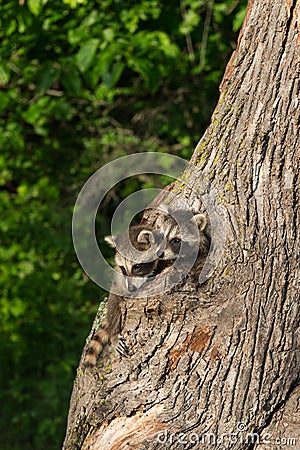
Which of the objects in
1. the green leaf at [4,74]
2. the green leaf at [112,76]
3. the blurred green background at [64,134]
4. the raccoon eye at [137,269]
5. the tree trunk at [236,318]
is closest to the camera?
the tree trunk at [236,318]

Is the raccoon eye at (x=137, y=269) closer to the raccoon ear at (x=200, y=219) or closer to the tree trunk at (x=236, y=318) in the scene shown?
the tree trunk at (x=236, y=318)

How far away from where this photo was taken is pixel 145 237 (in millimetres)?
3193

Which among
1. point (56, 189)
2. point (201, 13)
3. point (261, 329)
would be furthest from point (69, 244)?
point (261, 329)

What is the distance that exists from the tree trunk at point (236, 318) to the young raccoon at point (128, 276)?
0.21 feet

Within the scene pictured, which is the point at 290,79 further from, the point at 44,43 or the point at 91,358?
the point at 44,43

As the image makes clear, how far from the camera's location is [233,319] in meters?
2.78

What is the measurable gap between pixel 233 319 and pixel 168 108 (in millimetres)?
3704

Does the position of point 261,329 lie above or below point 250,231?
below

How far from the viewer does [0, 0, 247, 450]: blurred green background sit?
17.5 ft

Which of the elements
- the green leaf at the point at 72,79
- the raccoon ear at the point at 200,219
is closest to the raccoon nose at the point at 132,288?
the raccoon ear at the point at 200,219

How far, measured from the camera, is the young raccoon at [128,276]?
2.95 metres

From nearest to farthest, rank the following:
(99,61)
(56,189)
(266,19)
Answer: (266,19) < (99,61) < (56,189)

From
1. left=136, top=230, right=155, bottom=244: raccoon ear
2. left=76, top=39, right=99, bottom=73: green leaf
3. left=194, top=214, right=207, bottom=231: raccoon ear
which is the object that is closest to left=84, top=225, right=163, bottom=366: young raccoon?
left=136, top=230, right=155, bottom=244: raccoon ear

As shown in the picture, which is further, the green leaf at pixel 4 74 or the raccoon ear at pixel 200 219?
the green leaf at pixel 4 74
